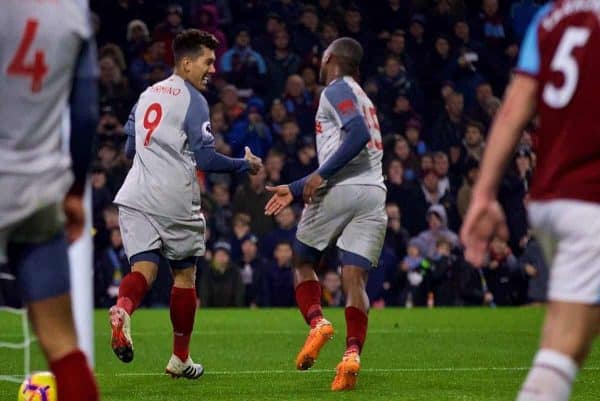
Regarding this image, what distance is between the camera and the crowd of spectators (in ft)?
52.7

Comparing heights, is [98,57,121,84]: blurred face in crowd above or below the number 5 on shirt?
below

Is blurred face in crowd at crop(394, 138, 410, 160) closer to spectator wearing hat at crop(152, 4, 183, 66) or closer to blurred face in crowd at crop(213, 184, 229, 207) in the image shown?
blurred face in crowd at crop(213, 184, 229, 207)

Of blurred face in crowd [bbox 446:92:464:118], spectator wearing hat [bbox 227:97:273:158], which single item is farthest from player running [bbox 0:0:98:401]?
blurred face in crowd [bbox 446:92:464:118]

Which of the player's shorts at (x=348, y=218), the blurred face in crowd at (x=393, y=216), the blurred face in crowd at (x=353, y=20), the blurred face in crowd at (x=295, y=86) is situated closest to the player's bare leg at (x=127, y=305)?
the player's shorts at (x=348, y=218)

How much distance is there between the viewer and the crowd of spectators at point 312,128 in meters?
16.1

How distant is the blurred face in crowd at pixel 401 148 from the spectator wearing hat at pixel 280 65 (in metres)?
2.13

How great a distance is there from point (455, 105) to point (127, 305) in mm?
11058

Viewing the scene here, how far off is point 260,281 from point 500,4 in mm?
7289

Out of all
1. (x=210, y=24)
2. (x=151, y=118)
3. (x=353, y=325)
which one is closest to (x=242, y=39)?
(x=210, y=24)

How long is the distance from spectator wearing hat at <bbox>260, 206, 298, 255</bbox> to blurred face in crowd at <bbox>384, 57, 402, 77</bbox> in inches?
134

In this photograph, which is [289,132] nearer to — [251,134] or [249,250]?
[251,134]

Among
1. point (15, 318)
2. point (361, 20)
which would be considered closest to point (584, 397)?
point (15, 318)

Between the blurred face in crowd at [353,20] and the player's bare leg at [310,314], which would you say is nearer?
the player's bare leg at [310,314]

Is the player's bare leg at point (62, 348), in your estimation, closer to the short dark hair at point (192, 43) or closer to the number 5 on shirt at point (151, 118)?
the number 5 on shirt at point (151, 118)
